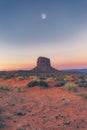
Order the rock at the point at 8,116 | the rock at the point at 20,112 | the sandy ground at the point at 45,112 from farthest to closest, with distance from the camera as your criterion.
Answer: the rock at the point at 20,112 → the rock at the point at 8,116 → the sandy ground at the point at 45,112

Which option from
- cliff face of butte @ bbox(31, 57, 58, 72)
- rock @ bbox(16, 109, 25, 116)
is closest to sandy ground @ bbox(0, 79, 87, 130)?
rock @ bbox(16, 109, 25, 116)

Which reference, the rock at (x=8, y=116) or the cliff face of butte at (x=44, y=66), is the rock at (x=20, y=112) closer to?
the rock at (x=8, y=116)

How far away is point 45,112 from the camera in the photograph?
16.1m

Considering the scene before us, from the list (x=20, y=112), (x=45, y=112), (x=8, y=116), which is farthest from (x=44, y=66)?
(x=8, y=116)

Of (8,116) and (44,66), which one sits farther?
(44,66)

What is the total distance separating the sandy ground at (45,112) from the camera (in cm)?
1387

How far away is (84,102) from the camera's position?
60.7 feet

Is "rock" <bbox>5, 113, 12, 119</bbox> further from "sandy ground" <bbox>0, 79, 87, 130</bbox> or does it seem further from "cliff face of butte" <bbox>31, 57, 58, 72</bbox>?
"cliff face of butte" <bbox>31, 57, 58, 72</bbox>

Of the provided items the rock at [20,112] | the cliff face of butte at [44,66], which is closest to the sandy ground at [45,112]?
the rock at [20,112]

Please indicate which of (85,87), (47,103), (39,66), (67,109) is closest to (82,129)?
(67,109)

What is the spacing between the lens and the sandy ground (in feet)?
45.5

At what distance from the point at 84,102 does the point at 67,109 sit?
2214 millimetres

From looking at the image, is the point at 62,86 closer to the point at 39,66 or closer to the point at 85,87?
the point at 85,87

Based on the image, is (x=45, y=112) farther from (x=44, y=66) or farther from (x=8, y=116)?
(x=44, y=66)
